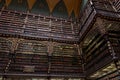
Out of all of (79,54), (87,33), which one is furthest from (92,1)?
(79,54)

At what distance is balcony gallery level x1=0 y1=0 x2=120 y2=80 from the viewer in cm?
536

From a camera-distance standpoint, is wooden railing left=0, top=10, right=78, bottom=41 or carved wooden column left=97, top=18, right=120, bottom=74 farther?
wooden railing left=0, top=10, right=78, bottom=41

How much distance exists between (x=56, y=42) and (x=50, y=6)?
2.76 meters

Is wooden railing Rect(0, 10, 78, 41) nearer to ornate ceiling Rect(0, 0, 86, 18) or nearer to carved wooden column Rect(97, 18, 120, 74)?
ornate ceiling Rect(0, 0, 86, 18)

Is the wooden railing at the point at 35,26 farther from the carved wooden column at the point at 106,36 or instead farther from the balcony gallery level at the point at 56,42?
the carved wooden column at the point at 106,36

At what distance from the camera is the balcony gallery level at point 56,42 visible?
17.6 ft

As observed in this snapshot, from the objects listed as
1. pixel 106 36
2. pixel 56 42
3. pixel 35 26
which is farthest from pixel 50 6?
pixel 106 36

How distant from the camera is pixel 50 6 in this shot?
8.48 meters

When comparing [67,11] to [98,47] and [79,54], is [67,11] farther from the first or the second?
[98,47]


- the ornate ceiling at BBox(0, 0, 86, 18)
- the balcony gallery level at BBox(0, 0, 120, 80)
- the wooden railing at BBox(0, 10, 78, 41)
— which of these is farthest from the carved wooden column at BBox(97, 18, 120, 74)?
the ornate ceiling at BBox(0, 0, 86, 18)

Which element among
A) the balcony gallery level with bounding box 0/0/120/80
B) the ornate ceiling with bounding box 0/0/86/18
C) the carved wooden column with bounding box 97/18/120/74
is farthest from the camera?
the ornate ceiling with bounding box 0/0/86/18

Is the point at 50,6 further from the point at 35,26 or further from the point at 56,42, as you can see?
the point at 56,42

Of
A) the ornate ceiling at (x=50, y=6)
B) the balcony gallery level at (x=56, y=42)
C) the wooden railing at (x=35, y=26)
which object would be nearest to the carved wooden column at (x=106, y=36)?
the balcony gallery level at (x=56, y=42)

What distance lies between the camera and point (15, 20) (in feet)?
23.9
